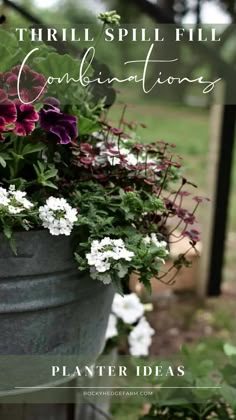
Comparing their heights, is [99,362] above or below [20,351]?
below

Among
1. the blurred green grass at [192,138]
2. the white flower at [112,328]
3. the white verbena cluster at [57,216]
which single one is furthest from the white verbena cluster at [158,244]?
the blurred green grass at [192,138]

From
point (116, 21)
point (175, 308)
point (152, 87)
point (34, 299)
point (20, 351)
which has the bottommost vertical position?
point (175, 308)

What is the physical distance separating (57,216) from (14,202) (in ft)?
0.25

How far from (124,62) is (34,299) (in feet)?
1.90

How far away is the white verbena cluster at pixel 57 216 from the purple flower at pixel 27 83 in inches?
8.1

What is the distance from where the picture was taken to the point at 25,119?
127 centimetres

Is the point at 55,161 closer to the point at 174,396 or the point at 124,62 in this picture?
the point at 124,62

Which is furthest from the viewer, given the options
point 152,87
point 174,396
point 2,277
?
point 174,396

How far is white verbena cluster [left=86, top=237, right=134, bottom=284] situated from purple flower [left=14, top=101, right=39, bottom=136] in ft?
0.74

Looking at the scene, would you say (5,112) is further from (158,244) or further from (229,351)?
(229,351)

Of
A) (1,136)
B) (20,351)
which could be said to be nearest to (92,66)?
(1,136)

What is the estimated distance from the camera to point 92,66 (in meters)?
1.46

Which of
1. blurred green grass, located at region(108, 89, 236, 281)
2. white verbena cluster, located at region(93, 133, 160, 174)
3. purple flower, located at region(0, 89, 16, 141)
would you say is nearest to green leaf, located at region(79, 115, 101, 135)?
A: white verbena cluster, located at region(93, 133, 160, 174)

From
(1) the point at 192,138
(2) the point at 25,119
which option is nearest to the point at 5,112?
(2) the point at 25,119
